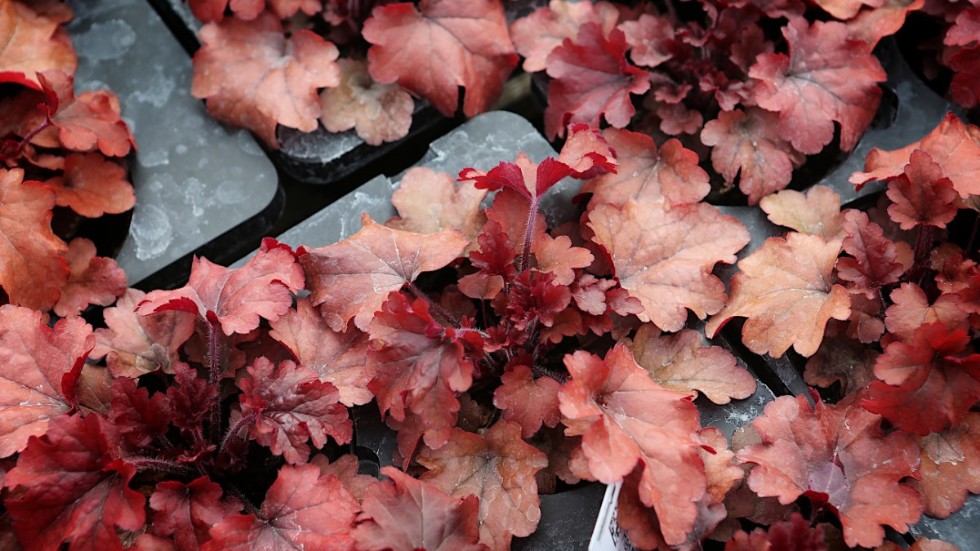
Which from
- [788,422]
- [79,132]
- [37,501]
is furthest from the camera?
[79,132]

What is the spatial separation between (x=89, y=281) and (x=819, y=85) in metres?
1.51

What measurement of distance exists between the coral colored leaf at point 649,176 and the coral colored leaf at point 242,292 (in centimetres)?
60

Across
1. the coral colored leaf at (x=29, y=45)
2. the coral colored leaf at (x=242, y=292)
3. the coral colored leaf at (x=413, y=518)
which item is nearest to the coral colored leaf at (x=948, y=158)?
the coral colored leaf at (x=413, y=518)

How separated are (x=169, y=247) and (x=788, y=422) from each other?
125cm

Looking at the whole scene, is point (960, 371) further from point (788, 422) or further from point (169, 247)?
point (169, 247)

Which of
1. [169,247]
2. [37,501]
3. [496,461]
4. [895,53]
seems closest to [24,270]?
[169,247]

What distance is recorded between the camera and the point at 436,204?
1.72 m

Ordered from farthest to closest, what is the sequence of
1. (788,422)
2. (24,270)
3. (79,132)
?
(79,132)
(24,270)
(788,422)

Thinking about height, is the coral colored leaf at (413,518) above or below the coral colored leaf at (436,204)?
below

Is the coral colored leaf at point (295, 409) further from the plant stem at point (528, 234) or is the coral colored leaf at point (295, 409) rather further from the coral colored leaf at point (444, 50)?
the coral colored leaf at point (444, 50)

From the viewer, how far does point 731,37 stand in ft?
6.16

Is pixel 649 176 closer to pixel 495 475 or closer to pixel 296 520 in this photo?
pixel 495 475

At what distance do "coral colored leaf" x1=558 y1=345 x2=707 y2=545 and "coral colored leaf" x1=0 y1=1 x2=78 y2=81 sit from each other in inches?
52.5

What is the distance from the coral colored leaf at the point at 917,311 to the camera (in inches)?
57.8
